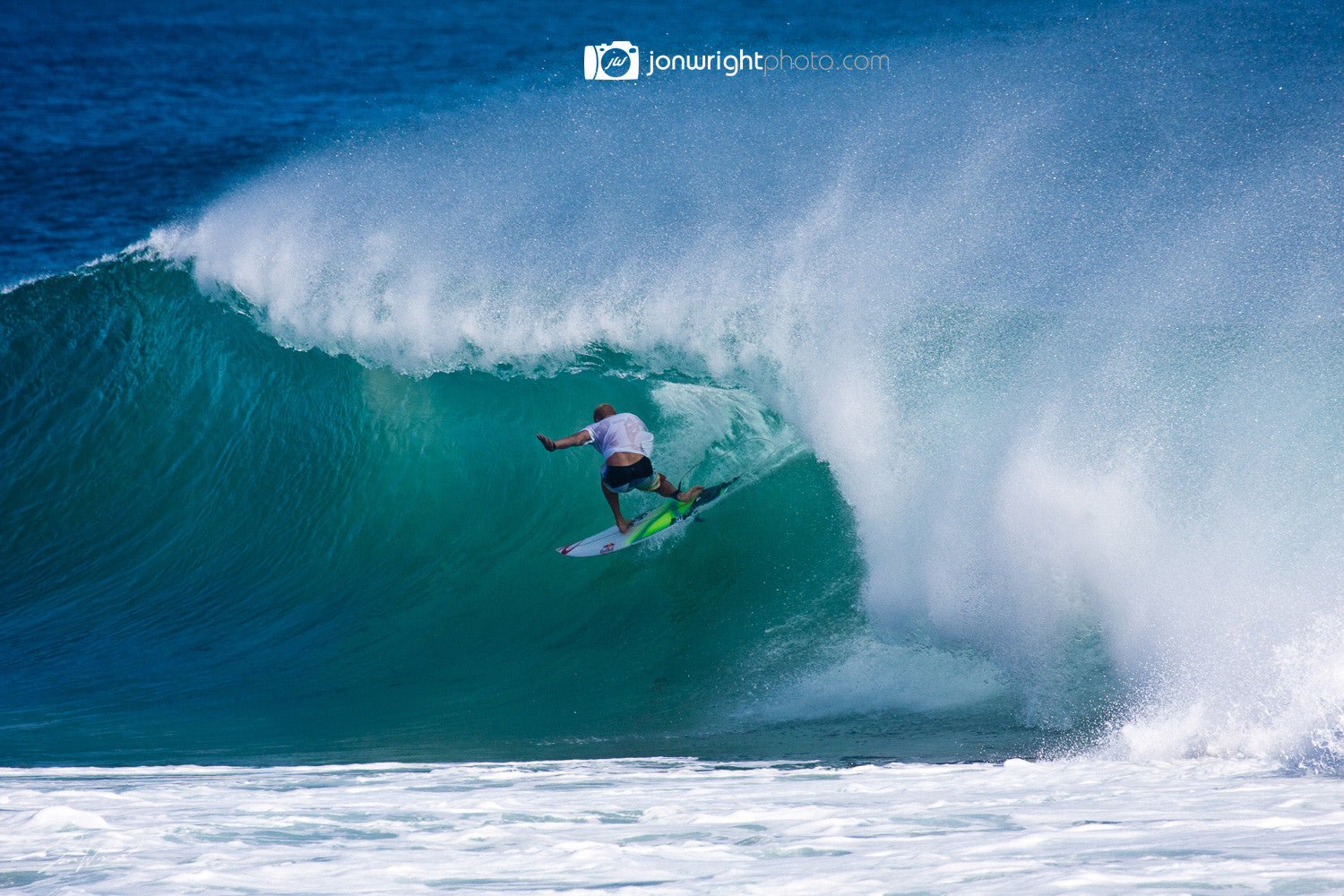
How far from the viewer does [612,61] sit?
2856 cm

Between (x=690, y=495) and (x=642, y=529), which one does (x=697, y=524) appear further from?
(x=642, y=529)

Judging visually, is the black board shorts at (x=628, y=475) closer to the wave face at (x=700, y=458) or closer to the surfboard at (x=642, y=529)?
the surfboard at (x=642, y=529)

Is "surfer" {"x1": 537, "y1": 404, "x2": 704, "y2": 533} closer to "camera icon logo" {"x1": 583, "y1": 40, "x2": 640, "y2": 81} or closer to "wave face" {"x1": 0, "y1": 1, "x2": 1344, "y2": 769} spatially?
"wave face" {"x1": 0, "y1": 1, "x2": 1344, "y2": 769}

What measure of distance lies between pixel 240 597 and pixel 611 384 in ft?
11.6

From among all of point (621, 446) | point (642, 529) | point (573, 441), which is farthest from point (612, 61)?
point (573, 441)

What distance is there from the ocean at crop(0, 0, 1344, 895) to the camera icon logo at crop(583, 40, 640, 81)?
12.2m

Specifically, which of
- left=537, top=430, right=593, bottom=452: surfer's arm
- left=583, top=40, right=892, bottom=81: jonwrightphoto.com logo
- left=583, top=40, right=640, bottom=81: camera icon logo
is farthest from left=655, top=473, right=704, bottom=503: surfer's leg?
left=583, top=40, right=640, bottom=81: camera icon logo

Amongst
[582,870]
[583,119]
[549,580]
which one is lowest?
[582,870]

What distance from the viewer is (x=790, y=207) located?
9.25m

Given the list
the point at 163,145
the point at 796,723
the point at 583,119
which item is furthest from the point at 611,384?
the point at 163,145

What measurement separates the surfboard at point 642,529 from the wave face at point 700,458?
14 centimetres

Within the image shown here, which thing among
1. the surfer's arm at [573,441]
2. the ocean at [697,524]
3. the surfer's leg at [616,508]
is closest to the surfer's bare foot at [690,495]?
the ocean at [697,524]

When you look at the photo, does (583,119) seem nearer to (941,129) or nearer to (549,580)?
(941,129)

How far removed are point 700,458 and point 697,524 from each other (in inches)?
26.7
